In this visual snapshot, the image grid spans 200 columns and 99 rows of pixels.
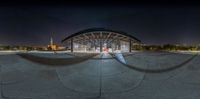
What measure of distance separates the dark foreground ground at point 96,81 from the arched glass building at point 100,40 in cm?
53

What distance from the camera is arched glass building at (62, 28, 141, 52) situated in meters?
1.59

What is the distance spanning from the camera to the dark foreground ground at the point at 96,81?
238 centimetres

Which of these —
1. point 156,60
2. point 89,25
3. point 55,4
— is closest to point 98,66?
point 156,60

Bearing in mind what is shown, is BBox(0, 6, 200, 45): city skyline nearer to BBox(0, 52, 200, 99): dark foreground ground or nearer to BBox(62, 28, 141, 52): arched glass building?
BBox(62, 28, 141, 52): arched glass building

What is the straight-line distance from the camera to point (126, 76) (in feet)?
8.47

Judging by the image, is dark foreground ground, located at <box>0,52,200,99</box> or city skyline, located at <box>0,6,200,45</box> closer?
city skyline, located at <box>0,6,200,45</box>

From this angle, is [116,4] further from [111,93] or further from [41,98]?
[41,98]

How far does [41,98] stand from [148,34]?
5.14 feet

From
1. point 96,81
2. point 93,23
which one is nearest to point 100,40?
point 93,23

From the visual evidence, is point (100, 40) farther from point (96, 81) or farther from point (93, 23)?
point (96, 81)

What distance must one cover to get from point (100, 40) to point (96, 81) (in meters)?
0.93

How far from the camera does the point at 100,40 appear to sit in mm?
1623

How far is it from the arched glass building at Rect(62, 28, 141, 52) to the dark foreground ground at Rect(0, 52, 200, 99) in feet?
1.75

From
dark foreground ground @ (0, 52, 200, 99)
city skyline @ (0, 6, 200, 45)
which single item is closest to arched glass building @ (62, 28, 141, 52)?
city skyline @ (0, 6, 200, 45)
